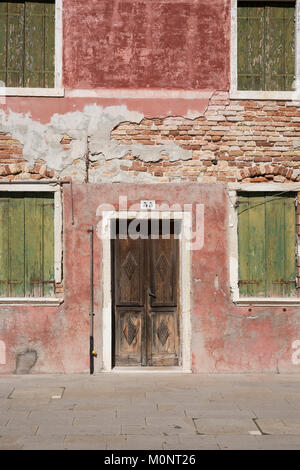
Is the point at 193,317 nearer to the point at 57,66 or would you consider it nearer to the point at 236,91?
the point at 236,91

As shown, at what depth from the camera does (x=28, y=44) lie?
29.7 feet

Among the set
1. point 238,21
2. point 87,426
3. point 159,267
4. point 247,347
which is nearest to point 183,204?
point 159,267

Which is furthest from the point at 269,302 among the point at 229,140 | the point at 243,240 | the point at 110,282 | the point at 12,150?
the point at 12,150

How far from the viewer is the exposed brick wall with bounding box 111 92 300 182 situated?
898 centimetres

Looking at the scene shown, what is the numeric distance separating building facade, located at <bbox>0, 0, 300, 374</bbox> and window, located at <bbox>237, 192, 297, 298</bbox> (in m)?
0.02

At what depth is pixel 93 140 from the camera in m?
8.95

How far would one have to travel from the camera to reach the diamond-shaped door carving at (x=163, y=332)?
9188mm

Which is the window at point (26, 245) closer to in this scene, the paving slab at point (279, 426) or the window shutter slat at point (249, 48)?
the window shutter slat at point (249, 48)

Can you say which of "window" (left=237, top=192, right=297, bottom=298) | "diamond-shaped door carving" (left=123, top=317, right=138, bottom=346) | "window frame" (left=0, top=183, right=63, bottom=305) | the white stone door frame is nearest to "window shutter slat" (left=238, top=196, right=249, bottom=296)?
"window" (left=237, top=192, right=297, bottom=298)

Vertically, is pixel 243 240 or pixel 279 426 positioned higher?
pixel 243 240

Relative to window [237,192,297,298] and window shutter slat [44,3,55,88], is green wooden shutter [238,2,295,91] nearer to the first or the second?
window [237,192,297,298]

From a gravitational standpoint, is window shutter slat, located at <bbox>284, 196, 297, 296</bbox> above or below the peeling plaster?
below

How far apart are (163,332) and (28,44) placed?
4468 millimetres

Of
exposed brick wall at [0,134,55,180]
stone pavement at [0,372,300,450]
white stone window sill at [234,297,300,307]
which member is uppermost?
exposed brick wall at [0,134,55,180]
